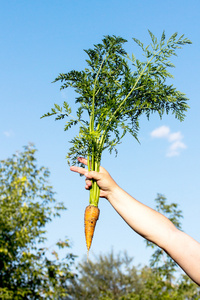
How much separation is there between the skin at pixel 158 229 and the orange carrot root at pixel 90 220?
0.42 m

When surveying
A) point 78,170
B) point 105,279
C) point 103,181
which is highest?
point 105,279

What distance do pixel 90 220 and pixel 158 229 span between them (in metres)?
0.98

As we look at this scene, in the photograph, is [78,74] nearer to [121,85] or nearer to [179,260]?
[121,85]

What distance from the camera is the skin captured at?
261 centimetres

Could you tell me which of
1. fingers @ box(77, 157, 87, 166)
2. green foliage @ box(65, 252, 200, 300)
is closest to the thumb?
fingers @ box(77, 157, 87, 166)

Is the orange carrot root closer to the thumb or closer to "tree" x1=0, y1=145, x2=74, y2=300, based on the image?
the thumb

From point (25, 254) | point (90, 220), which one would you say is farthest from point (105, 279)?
point (90, 220)

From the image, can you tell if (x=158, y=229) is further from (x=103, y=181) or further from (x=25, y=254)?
(x=25, y=254)

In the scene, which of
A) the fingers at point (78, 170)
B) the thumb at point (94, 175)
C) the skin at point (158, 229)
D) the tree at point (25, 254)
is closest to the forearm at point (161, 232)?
the skin at point (158, 229)

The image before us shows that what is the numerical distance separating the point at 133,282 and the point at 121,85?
31556 millimetres

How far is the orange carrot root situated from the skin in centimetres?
42

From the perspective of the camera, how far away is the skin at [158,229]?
2.61 m

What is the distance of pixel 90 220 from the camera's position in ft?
11.7

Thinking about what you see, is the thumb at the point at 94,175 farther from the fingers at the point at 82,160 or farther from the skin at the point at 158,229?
the fingers at the point at 82,160
